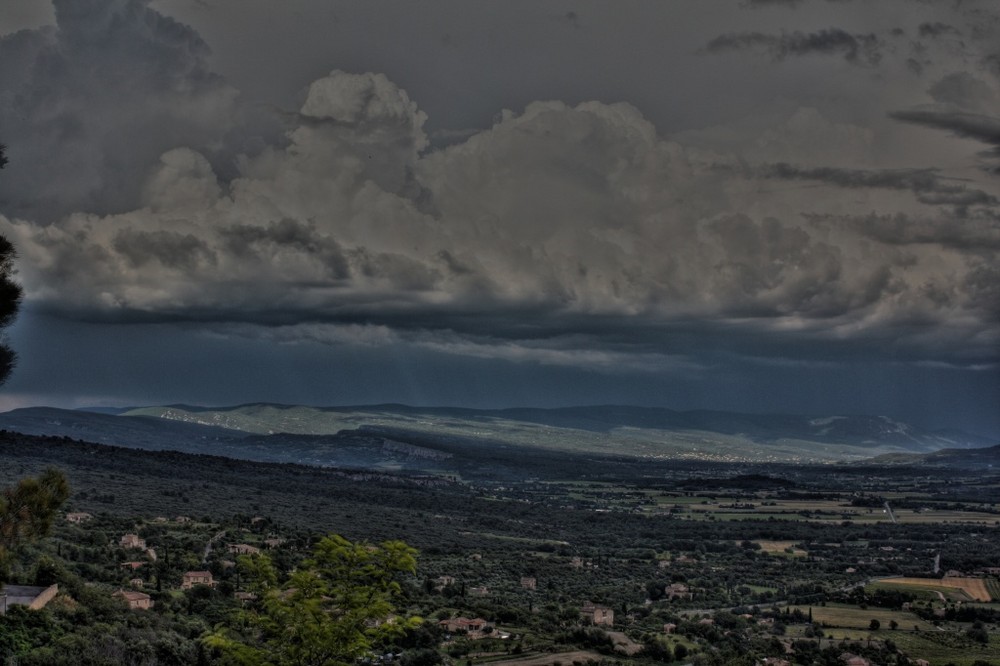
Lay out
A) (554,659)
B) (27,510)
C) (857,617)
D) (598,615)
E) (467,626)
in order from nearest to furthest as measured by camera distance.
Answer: (27,510), (554,659), (467,626), (598,615), (857,617)

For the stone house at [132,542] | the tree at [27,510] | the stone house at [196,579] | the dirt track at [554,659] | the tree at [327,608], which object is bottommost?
the dirt track at [554,659]

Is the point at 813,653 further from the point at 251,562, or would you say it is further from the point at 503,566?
the point at 251,562

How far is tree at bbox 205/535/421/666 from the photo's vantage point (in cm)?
1878

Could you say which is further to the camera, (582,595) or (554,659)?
(582,595)

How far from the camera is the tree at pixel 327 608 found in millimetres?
18781

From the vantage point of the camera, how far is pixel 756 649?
58.2m

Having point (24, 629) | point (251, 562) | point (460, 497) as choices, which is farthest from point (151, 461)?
point (251, 562)

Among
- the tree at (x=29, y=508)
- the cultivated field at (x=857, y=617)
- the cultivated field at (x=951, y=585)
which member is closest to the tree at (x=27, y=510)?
the tree at (x=29, y=508)

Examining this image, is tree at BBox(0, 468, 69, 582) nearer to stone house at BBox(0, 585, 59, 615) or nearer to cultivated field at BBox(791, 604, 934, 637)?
stone house at BBox(0, 585, 59, 615)

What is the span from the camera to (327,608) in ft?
65.2

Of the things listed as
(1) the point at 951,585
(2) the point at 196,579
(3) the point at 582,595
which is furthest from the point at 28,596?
(1) the point at 951,585

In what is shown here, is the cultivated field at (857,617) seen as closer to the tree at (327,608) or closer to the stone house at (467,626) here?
the stone house at (467,626)

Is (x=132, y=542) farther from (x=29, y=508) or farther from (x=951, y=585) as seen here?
(x=951, y=585)

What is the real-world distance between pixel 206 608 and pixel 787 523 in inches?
4436
